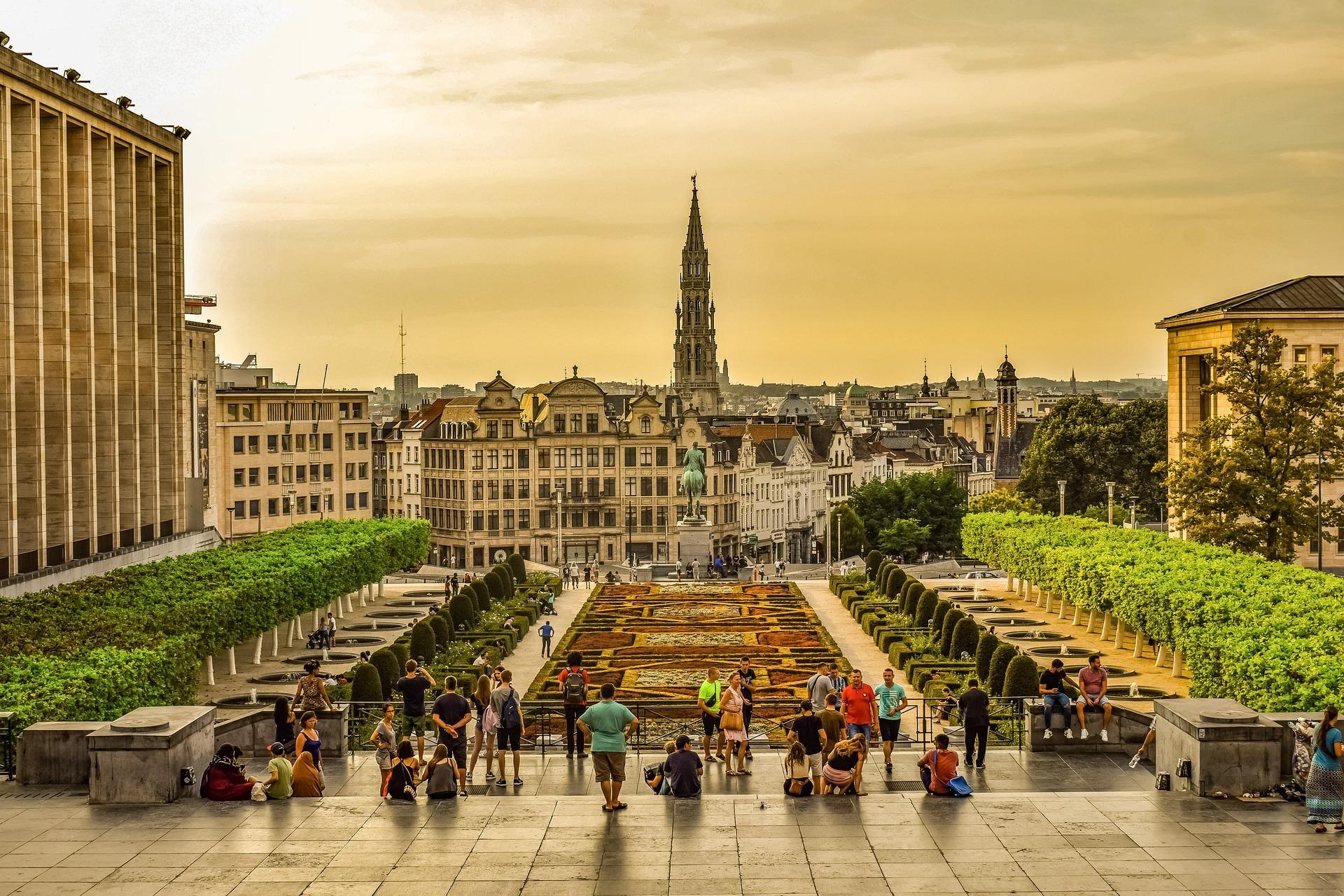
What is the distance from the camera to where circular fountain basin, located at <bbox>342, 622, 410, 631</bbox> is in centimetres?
7238

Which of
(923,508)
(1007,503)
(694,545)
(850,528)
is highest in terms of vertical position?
(1007,503)

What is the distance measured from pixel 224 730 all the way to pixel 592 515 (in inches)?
4290

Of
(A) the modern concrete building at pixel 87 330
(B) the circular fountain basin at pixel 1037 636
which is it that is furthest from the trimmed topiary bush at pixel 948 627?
(A) the modern concrete building at pixel 87 330

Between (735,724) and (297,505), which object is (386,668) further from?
(297,505)

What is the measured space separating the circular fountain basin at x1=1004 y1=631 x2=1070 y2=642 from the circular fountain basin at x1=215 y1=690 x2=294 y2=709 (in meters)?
29.7

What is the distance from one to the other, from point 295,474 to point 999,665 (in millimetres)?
90947

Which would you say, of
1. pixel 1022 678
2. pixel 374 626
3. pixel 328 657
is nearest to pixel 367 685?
pixel 1022 678

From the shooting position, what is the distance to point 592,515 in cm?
14112

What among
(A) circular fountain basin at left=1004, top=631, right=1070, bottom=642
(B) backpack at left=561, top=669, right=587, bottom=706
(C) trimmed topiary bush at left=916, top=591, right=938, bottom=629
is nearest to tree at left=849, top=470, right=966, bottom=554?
(A) circular fountain basin at left=1004, top=631, right=1070, bottom=642

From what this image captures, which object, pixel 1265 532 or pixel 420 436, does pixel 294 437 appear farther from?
pixel 1265 532

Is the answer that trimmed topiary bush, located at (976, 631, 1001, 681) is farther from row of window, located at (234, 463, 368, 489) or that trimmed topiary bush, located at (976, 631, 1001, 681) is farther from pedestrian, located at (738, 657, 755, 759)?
row of window, located at (234, 463, 368, 489)

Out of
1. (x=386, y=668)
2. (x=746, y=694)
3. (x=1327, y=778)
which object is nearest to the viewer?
(x=1327, y=778)

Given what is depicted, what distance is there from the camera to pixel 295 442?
5197 inches

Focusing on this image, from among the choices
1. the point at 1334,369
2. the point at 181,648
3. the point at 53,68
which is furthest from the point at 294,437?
the point at 181,648
